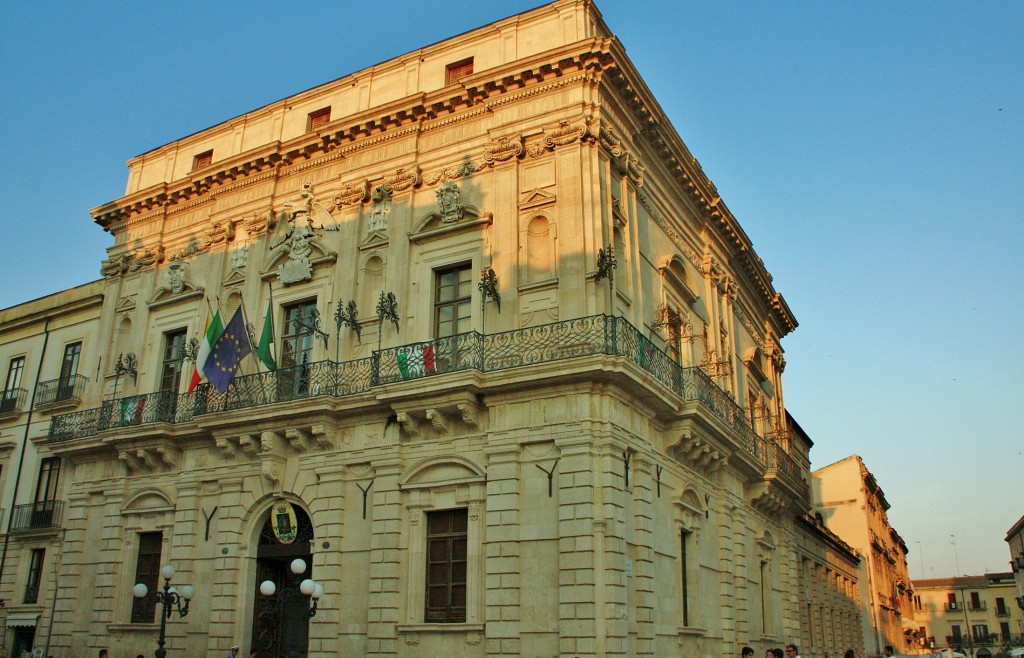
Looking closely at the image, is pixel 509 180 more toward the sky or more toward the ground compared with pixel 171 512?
more toward the sky

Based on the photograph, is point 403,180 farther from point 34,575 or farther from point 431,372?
point 34,575

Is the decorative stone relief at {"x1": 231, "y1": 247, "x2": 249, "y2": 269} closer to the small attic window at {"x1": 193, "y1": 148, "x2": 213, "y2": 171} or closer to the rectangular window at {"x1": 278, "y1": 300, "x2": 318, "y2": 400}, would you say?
the rectangular window at {"x1": 278, "y1": 300, "x2": 318, "y2": 400}

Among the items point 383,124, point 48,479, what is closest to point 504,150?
point 383,124

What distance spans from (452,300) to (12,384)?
650 inches

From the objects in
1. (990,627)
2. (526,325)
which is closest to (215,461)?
(526,325)

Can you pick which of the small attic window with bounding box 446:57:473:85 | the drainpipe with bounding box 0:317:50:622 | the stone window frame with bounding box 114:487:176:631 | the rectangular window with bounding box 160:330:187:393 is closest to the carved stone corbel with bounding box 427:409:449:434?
the stone window frame with bounding box 114:487:176:631

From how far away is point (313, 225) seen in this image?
66.5 ft

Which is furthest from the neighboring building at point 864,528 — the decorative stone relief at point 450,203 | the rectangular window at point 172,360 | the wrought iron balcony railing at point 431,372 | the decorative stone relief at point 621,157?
the rectangular window at point 172,360

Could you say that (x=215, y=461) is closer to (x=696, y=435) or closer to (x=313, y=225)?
(x=313, y=225)

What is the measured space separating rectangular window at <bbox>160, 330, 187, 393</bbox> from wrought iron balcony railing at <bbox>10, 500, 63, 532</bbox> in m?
4.39

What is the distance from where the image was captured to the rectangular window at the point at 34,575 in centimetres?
2222

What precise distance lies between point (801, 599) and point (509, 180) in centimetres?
1892

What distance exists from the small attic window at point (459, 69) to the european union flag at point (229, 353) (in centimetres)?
705

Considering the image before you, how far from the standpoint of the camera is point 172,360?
21766 millimetres
